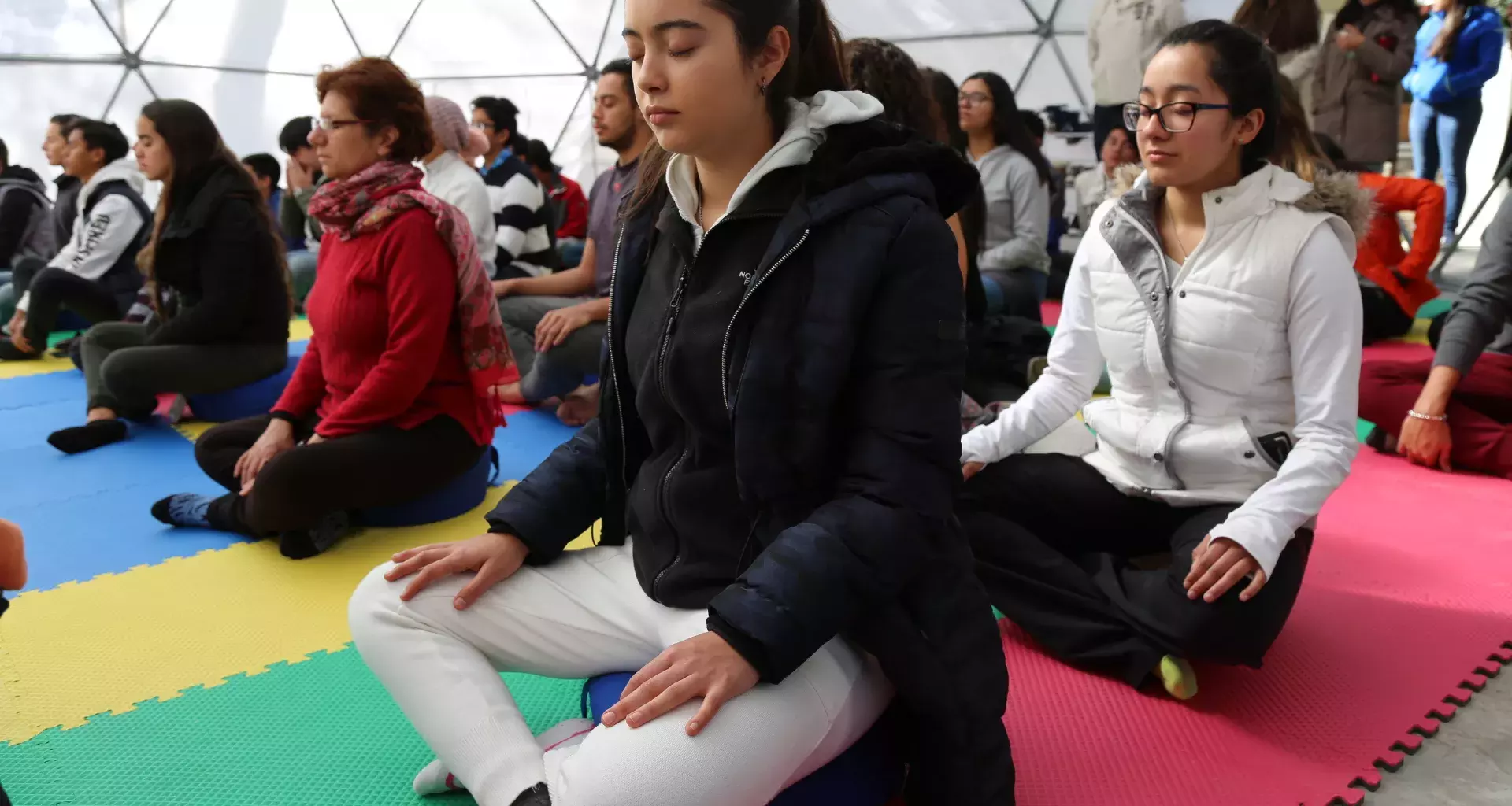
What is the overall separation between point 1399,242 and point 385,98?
5.23 meters

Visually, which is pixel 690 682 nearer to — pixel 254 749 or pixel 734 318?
pixel 734 318

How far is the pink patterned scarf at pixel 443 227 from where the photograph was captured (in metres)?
3.21

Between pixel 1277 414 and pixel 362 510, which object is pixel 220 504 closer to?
pixel 362 510

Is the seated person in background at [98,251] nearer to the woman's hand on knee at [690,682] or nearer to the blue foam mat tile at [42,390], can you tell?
the blue foam mat tile at [42,390]

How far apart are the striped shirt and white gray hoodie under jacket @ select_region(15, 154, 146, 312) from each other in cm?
208

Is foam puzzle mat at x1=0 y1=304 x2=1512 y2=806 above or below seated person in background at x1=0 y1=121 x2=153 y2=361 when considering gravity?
below

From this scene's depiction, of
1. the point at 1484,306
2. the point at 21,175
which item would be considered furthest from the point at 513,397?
the point at 21,175

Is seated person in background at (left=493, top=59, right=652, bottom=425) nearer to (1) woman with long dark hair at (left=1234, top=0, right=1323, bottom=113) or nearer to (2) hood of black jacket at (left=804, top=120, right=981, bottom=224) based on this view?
(2) hood of black jacket at (left=804, top=120, right=981, bottom=224)

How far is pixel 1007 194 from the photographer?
17.1ft

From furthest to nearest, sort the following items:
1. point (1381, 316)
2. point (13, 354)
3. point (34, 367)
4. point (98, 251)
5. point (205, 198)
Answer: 1. point (13, 354)
2. point (34, 367)
3. point (98, 251)
4. point (1381, 316)
5. point (205, 198)

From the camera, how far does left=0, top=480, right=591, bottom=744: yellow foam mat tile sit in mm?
2428

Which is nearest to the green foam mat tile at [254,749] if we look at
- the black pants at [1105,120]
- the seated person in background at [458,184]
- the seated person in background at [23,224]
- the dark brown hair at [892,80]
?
the dark brown hair at [892,80]

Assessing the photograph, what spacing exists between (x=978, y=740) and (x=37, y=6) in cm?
1241

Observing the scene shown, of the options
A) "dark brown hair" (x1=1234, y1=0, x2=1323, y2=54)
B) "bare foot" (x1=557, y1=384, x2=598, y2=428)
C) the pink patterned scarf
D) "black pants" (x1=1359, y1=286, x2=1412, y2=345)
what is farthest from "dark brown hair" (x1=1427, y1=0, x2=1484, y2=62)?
the pink patterned scarf
